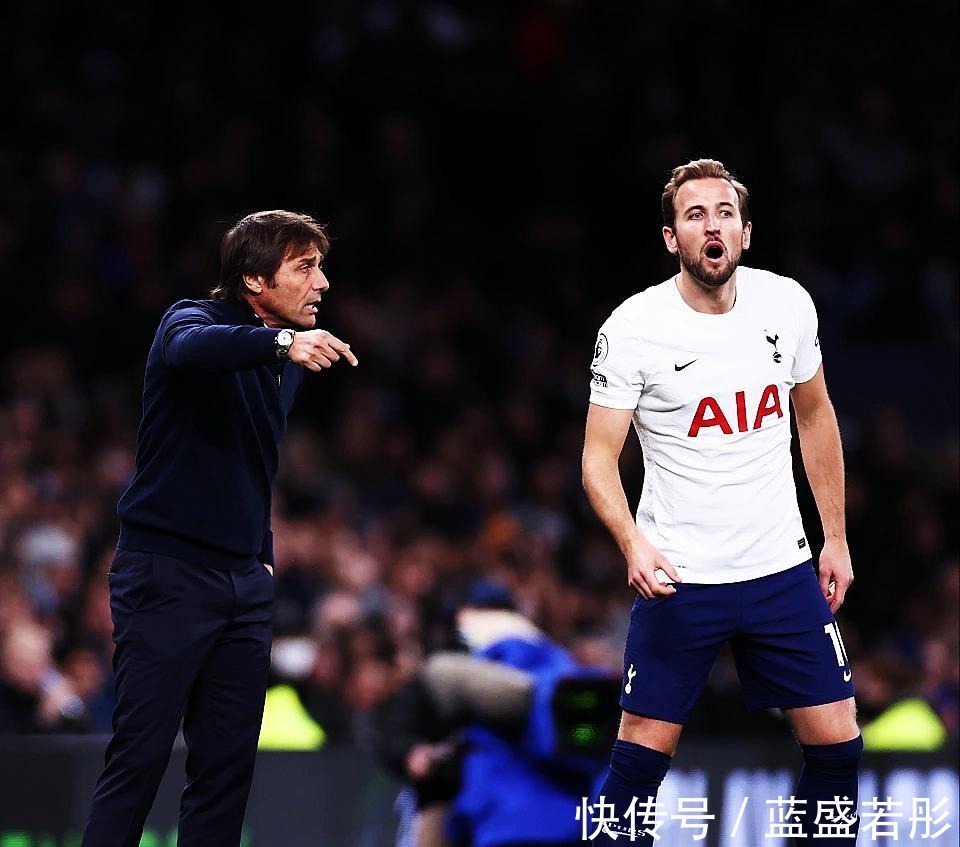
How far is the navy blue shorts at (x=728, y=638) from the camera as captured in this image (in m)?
5.09

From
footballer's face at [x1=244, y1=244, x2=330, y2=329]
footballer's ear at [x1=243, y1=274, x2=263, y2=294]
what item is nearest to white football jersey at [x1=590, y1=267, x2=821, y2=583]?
footballer's face at [x1=244, y1=244, x2=330, y2=329]

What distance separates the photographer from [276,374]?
16.8 ft

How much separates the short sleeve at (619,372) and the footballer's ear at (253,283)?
3.10ft

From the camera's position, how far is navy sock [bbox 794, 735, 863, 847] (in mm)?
5098

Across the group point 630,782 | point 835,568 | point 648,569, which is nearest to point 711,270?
point 648,569

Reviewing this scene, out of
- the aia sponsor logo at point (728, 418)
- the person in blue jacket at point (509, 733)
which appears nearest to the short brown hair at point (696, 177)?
the aia sponsor logo at point (728, 418)

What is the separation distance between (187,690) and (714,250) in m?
1.84

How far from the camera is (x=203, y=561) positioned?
480 cm

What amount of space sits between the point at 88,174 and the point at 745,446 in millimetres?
8559

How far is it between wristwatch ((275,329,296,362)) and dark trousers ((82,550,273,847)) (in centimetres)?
69

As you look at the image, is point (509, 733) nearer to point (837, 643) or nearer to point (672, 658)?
point (672, 658)

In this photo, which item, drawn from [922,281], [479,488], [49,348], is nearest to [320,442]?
[479,488]

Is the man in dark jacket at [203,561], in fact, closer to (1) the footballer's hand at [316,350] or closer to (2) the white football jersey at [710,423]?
(1) the footballer's hand at [316,350]

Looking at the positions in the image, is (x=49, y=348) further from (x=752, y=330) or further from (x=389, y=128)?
(x=752, y=330)
